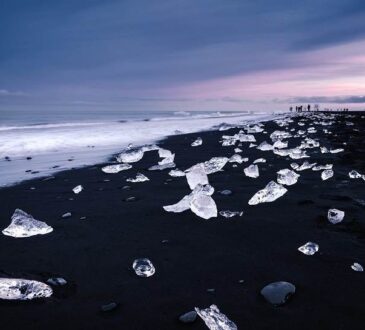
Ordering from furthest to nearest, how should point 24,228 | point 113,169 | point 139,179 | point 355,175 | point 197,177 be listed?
1. point 113,169
2. point 139,179
3. point 355,175
4. point 197,177
5. point 24,228

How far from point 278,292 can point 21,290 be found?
1610mm

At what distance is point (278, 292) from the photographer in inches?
81.7

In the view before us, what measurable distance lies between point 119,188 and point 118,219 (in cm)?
136

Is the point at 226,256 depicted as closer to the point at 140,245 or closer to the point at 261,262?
the point at 261,262

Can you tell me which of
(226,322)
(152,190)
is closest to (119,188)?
(152,190)

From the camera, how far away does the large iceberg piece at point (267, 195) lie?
388 cm

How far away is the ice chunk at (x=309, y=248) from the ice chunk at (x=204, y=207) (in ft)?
3.26

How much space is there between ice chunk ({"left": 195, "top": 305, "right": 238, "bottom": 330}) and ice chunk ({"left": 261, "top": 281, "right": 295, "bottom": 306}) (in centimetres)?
35

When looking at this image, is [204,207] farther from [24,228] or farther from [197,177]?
[24,228]

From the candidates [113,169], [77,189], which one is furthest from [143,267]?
[113,169]

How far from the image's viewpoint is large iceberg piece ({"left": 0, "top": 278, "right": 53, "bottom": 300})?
2076 mm

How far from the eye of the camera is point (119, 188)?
480cm

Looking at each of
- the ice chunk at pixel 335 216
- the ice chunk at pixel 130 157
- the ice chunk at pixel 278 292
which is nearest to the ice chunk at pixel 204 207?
the ice chunk at pixel 335 216

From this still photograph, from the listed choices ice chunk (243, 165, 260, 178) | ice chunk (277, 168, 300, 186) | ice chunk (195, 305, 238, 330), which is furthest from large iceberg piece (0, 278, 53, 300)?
ice chunk (243, 165, 260, 178)
